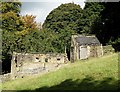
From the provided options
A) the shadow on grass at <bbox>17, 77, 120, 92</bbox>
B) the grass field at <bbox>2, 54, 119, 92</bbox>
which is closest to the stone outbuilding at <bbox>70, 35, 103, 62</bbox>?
the grass field at <bbox>2, 54, 119, 92</bbox>

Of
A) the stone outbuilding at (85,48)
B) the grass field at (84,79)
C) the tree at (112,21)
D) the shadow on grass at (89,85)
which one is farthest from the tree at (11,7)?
the shadow on grass at (89,85)

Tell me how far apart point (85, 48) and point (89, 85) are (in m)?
20.3

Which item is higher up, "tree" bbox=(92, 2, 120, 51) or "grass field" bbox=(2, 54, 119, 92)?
"tree" bbox=(92, 2, 120, 51)

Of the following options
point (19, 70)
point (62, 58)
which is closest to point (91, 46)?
point (62, 58)

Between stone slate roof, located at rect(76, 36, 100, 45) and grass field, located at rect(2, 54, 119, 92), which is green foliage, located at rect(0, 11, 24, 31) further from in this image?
grass field, located at rect(2, 54, 119, 92)

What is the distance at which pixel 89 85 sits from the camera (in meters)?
17.9

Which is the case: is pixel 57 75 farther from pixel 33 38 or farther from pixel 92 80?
pixel 33 38

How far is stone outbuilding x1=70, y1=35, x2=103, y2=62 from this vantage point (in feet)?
124

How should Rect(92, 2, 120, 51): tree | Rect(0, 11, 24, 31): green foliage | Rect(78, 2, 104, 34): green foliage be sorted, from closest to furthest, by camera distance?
Rect(92, 2, 120, 51): tree, Rect(0, 11, 24, 31): green foliage, Rect(78, 2, 104, 34): green foliage

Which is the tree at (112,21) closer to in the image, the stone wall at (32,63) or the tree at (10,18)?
the stone wall at (32,63)

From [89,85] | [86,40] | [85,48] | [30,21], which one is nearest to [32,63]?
[85,48]

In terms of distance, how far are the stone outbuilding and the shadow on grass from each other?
17182 millimetres

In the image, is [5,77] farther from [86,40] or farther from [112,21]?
[112,21]

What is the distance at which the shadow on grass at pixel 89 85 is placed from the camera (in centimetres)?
1613
